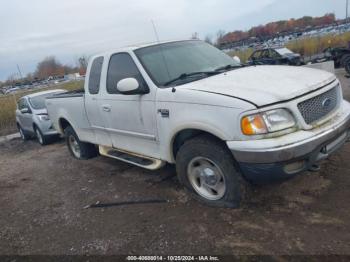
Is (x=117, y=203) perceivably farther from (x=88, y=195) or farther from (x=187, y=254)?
(x=187, y=254)

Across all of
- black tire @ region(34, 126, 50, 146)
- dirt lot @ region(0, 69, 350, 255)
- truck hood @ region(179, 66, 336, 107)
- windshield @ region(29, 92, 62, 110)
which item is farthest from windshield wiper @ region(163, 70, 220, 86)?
windshield @ region(29, 92, 62, 110)

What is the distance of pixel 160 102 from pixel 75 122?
2.83 meters

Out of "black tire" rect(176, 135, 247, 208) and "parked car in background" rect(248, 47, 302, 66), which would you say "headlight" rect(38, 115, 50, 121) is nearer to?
"black tire" rect(176, 135, 247, 208)

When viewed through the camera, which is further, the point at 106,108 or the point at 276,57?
the point at 276,57

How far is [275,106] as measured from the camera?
3174mm

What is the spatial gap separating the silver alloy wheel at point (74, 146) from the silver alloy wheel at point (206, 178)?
11.8 feet

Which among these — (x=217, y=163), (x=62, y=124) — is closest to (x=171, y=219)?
(x=217, y=163)

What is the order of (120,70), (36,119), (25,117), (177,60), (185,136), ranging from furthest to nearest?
(25,117)
(36,119)
(120,70)
(177,60)
(185,136)

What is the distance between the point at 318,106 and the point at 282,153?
0.81 meters

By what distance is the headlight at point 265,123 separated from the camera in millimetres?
3152

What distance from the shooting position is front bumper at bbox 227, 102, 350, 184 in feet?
10.1

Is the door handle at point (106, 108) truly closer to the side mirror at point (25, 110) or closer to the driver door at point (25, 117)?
the driver door at point (25, 117)

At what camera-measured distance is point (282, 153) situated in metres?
3.07

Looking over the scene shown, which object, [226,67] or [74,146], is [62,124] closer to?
[74,146]
